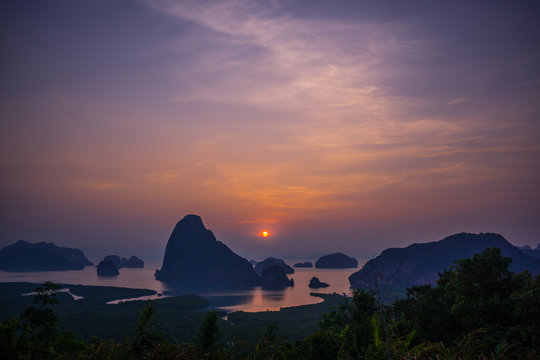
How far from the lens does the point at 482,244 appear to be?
143375mm

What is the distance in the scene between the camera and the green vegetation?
493 centimetres

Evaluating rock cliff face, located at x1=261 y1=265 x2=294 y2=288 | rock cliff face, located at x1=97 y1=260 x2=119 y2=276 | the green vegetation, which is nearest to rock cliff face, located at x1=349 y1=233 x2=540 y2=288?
rock cliff face, located at x1=261 y1=265 x2=294 y2=288

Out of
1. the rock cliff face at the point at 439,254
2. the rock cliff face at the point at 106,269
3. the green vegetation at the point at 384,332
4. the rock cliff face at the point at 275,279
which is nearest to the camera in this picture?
the green vegetation at the point at 384,332

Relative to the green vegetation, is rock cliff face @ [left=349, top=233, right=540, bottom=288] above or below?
below

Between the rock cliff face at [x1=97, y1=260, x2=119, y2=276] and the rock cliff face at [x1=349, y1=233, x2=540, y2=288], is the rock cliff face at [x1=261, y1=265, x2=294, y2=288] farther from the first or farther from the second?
the rock cliff face at [x1=97, y1=260, x2=119, y2=276]

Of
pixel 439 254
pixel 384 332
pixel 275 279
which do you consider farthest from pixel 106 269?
pixel 384 332

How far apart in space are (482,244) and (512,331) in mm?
159849

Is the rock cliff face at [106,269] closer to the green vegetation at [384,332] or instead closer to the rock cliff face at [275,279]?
the rock cliff face at [275,279]

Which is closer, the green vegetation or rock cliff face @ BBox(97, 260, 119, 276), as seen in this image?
the green vegetation

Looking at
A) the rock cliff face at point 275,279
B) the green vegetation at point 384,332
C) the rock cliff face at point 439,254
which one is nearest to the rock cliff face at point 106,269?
the rock cliff face at point 275,279

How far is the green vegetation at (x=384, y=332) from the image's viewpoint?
4926 mm

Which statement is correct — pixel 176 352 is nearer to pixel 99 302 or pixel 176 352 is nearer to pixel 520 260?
pixel 99 302

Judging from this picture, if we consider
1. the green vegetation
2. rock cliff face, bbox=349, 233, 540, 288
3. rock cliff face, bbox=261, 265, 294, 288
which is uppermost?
the green vegetation

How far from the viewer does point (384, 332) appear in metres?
6.19
